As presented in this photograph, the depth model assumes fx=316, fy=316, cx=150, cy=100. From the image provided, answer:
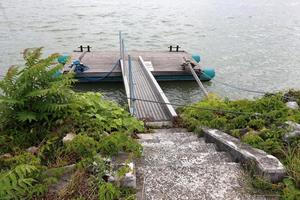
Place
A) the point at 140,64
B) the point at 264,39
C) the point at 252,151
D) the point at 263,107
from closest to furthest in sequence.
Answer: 1. the point at 252,151
2. the point at 263,107
3. the point at 140,64
4. the point at 264,39

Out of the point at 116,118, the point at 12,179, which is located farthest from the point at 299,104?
the point at 12,179

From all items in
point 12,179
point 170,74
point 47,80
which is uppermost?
point 47,80

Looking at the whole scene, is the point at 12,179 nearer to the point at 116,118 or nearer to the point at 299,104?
the point at 116,118

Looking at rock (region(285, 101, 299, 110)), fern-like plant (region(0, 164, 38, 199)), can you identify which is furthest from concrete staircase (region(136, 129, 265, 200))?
rock (region(285, 101, 299, 110))

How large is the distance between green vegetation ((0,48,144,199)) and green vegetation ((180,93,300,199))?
1.84 meters

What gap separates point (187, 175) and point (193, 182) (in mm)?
157

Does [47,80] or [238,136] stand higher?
[47,80]

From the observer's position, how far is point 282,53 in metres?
18.4

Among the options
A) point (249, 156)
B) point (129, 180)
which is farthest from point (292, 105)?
point (129, 180)

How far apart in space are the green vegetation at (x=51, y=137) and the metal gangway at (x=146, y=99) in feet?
5.65

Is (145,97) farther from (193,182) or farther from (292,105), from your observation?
(193,182)

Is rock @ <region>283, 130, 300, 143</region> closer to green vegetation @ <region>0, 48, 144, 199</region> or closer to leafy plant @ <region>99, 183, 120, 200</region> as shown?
green vegetation @ <region>0, 48, 144, 199</region>

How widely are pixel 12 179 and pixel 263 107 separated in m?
5.36

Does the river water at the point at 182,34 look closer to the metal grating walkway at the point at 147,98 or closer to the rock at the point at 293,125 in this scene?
the metal grating walkway at the point at 147,98
